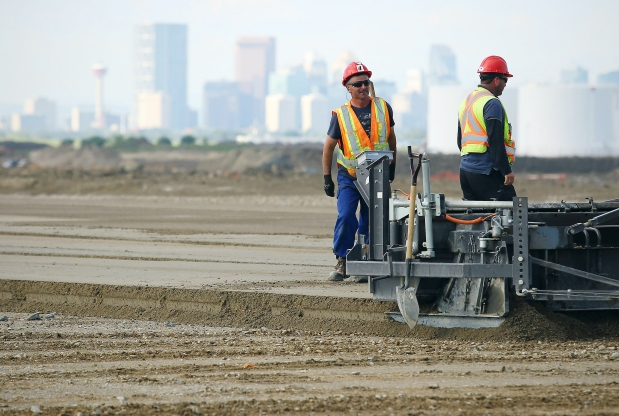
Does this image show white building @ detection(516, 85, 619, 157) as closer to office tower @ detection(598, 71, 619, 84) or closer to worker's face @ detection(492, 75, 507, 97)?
office tower @ detection(598, 71, 619, 84)

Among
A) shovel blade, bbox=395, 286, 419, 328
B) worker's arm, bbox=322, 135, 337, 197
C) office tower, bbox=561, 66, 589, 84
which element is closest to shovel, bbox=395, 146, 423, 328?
shovel blade, bbox=395, 286, 419, 328

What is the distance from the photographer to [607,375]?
611 cm

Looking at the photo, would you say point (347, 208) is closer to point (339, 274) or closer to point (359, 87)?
point (339, 274)

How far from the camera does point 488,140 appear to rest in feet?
26.0

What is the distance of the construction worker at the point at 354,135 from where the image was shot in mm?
8930

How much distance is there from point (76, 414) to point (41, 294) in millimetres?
4864

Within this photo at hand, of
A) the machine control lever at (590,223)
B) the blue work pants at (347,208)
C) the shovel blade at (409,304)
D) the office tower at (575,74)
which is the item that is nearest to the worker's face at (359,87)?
the blue work pants at (347,208)

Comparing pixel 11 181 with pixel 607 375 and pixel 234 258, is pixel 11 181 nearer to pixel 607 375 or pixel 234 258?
pixel 234 258

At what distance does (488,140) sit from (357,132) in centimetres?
148

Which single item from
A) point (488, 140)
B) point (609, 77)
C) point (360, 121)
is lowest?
point (488, 140)

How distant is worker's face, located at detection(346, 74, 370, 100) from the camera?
8867mm

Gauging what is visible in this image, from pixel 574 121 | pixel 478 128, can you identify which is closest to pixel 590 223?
pixel 478 128

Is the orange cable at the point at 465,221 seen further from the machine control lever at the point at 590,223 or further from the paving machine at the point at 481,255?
the machine control lever at the point at 590,223

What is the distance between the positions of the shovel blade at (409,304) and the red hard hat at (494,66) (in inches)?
81.0
